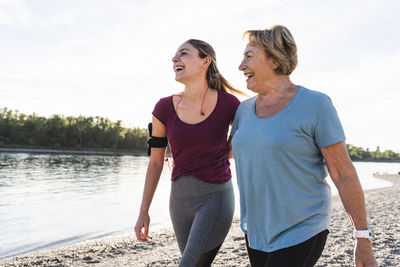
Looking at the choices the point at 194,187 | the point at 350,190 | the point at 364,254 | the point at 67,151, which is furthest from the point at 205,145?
the point at 67,151

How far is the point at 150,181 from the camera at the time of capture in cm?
259

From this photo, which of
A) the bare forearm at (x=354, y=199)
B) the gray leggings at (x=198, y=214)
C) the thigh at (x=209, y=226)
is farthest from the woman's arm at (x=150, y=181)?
the bare forearm at (x=354, y=199)

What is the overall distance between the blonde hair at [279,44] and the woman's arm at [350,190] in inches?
20.4

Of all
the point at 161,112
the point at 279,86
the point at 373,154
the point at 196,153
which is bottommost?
the point at 373,154

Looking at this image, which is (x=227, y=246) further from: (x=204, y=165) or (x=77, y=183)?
(x=77, y=183)

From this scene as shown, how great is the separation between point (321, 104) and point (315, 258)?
756 millimetres

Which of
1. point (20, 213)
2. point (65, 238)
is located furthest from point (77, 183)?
point (65, 238)

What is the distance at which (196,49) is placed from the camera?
8.27 feet

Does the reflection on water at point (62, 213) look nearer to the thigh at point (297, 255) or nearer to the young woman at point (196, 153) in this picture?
the young woman at point (196, 153)

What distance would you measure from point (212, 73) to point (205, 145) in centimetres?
62

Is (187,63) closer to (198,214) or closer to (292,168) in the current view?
(198,214)

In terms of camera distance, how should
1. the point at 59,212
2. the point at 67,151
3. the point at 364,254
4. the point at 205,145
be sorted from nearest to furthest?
the point at 364,254 → the point at 205,145 → the point at 59,212 → the point at 67,151

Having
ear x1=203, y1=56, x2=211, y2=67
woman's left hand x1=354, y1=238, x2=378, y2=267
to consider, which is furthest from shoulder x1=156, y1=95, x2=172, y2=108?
woman's left hand x1=354, y1=238, x2=378, y2=267

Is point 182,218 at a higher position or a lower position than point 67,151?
higher
